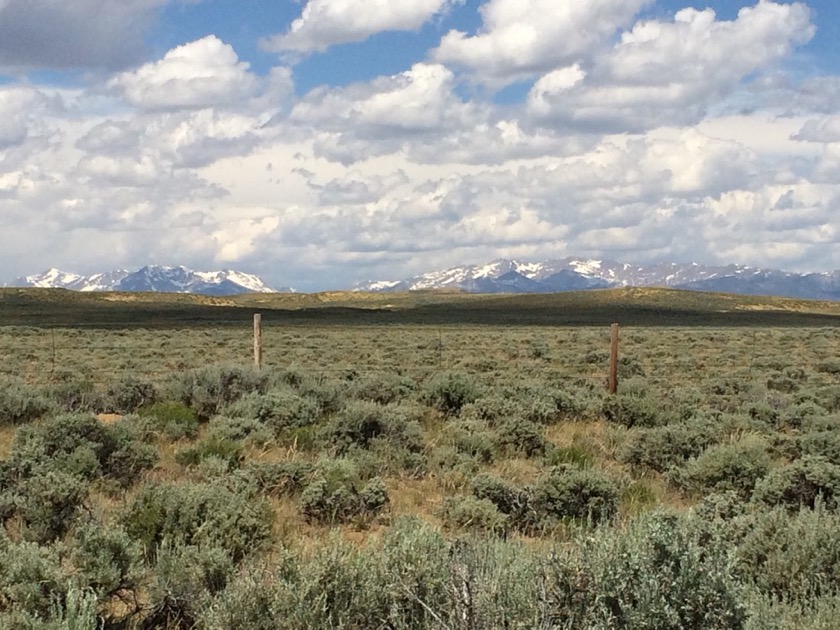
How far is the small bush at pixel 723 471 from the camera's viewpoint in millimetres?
9289

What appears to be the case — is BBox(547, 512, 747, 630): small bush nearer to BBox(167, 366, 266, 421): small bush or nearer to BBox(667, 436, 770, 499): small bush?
BBox(667, 436, 770, 499): small bush

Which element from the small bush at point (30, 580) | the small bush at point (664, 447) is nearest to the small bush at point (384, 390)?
the small bush at point (664, 447)

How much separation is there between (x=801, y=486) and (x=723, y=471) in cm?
116

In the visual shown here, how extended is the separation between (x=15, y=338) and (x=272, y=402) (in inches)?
1277

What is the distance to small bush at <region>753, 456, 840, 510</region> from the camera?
8125mm

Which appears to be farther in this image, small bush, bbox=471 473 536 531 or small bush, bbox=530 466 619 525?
small bush, bbox=530 466 619 525

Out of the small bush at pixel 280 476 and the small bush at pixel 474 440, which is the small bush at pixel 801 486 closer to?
the small bush at pixel 474 440

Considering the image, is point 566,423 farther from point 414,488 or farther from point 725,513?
point 725,513

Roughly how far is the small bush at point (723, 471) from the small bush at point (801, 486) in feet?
2.25

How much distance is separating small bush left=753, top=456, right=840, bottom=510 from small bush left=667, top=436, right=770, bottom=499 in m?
0.69

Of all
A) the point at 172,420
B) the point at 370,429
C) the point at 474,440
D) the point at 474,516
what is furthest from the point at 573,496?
the point at 172,420

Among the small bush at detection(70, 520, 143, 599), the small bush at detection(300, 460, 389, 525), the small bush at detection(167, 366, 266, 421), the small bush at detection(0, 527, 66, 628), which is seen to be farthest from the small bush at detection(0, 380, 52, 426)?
the small bush at detection(0, 527, 66, 628)

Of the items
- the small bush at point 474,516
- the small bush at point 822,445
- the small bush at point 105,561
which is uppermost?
the small bush at point 105,561

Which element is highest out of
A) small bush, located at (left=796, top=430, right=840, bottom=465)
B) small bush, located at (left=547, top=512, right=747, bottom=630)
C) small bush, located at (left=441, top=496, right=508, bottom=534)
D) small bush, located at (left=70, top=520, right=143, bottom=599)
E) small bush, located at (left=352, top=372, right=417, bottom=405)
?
small bush, located at (left=547, top=512, right=747, bottom=630)
